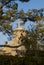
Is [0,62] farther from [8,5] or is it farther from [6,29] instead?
[8,5]

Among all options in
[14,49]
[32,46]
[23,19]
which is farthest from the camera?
[32,46]

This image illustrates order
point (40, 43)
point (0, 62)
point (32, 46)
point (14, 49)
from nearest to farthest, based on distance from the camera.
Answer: point (0, 62)
point (14, 49)
point (32, 46)
point (40, 43)

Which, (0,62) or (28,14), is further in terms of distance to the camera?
(28,14)

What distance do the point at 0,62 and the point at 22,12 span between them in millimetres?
7745

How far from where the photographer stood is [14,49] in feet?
71.2

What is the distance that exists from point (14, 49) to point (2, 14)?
15.8 feet

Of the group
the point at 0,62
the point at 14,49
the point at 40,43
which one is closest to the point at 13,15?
the point at 14,49

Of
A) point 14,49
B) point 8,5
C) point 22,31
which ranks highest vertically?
point 8,5

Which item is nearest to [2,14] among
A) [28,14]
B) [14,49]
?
[28,14]

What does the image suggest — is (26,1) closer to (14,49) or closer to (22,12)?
(22,12)

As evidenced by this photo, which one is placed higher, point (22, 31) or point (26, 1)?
point (26, 1)

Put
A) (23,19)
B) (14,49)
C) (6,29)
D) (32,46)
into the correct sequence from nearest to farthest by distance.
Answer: (6,29)
(23,19)
(14,49)
(32,46)

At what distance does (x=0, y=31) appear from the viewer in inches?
713

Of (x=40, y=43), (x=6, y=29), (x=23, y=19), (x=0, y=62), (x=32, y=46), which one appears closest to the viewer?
(x=0, y=62)
